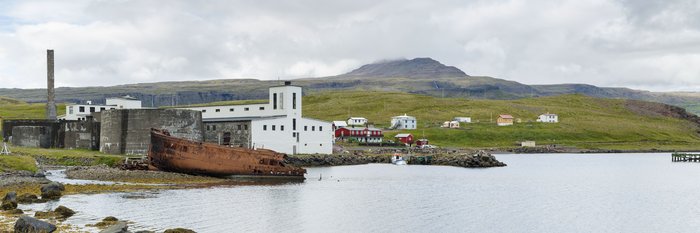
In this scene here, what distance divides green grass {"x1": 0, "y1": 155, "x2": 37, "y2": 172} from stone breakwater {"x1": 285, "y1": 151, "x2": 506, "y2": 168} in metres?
30.9

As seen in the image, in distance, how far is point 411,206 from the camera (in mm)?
46125

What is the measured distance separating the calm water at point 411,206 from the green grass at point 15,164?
14.7 meters

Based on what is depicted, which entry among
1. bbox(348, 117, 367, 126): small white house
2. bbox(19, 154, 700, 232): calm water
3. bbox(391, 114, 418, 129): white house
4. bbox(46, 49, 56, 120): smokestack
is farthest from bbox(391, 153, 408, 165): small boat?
bbox(348, 117, 367, 126): small white house

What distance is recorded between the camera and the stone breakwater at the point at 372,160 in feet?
278

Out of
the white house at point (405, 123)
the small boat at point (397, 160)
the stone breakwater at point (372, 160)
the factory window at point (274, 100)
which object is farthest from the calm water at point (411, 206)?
the white house at point (405, 123)

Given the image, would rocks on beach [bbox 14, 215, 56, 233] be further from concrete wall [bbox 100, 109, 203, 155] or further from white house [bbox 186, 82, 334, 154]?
white house [bbox 186, 82, 334, 154]

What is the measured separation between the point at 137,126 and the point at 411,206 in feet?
129

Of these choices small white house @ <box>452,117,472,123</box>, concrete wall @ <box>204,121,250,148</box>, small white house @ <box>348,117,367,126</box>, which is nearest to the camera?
concrete wall @ <box>204,121,250,148</box>

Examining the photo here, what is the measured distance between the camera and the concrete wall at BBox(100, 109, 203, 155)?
243 ft

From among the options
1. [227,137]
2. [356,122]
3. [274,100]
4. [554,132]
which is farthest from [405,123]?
[227,137]

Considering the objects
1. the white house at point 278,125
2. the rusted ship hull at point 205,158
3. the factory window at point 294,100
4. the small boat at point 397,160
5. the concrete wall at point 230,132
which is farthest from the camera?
the small boat at point 397,160

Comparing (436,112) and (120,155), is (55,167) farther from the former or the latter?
(436,112)

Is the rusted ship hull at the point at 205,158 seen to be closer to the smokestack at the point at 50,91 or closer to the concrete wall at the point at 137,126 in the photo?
the concrete wall at the point at 137,126

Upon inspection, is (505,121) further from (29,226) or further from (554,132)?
(29,226)
